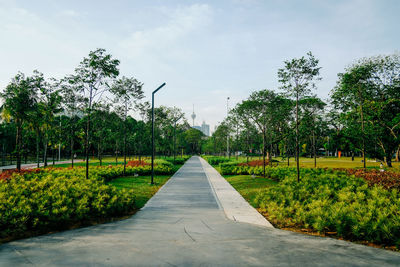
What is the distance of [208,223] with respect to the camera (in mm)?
7227

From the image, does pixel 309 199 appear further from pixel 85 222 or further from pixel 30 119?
pixel 30 119

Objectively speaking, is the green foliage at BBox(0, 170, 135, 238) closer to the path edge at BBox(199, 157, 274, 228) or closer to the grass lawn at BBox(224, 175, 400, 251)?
the path edge at BBox(199, 157, 274, 228)

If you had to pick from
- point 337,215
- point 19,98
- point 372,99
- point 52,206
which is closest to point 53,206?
point 52,206

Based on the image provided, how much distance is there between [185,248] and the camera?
5.21 meters

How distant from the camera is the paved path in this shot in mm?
4543

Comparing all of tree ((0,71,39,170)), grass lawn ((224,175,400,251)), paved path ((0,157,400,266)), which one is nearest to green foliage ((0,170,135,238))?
paved path ((0,157,400,266))

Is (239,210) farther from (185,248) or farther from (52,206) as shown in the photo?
(52,206)

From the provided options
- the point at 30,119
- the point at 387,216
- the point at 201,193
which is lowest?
the point at 201,193

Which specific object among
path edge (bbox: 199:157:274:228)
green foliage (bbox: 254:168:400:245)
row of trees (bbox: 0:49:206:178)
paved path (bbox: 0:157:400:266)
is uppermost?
row of trees (bbox: 0:49:206:178)

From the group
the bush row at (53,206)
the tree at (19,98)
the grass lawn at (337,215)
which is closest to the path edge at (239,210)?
the grass lawn at (337,215)

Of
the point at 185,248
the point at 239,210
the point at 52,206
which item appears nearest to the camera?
the point at 185,248

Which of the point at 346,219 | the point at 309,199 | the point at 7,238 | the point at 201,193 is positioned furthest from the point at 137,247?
the point at 201,193

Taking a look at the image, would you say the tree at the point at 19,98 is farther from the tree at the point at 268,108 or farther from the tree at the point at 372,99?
the tree at the point at 372,99

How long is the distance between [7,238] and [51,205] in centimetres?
132
